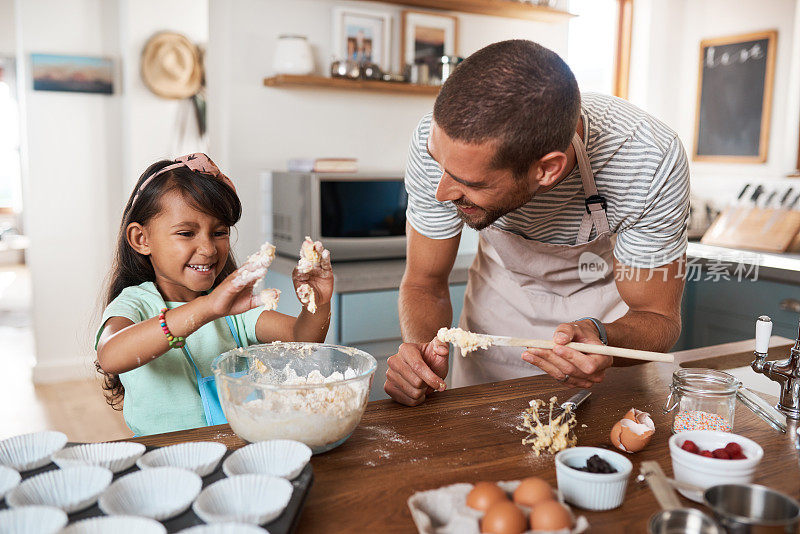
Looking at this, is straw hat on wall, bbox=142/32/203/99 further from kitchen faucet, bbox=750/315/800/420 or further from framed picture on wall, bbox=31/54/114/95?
kitchen faucet, bbox=750/315/800/420

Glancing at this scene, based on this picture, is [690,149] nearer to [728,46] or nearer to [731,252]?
[728,46]

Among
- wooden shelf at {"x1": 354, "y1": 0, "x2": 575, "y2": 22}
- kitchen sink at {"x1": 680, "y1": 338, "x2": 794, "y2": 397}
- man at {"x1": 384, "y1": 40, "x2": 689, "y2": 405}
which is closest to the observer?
man at {"x1": 384, "y1": 40, "x2": 689, "y2": 405}

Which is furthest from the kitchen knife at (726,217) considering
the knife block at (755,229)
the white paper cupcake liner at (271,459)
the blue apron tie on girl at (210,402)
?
the white paper cupcake liner at (271,459)

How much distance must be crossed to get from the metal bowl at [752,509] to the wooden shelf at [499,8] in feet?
9.98

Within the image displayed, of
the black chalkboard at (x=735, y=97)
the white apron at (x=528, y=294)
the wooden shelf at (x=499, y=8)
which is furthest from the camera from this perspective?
the black chalkboard at (x=735, y=97)

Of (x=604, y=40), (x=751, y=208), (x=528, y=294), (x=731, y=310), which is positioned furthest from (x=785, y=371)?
(x=604, y=40)

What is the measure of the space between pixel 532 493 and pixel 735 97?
155 inches

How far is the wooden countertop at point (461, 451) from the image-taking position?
909 millimetres

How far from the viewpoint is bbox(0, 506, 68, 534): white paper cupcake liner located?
28.8 inches

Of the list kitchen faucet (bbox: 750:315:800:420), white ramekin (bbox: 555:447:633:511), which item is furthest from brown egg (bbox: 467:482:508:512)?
kitchen faucet (bbox: 750:315:800:420)

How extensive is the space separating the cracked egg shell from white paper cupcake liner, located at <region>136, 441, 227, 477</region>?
0.62 metres

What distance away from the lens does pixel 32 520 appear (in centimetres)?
75

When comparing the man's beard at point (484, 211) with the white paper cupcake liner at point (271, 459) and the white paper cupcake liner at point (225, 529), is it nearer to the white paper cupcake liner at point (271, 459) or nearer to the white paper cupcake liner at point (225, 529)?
the white paper cupcake liner at point (271, 459)

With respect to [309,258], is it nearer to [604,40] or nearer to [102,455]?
[102,455]
